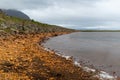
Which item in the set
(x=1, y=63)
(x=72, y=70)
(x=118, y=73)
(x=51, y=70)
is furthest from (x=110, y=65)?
(x=1, y=63)

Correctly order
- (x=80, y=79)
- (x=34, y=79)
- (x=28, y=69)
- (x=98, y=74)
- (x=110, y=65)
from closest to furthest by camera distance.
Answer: (x=34, y=79) < (x=80, y=79) < (x=28, y=69) < (x=98, y=74) < (x=110, y=65)

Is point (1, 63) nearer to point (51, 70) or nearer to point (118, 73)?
point (51, 70)

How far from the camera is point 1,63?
2842 centimetres

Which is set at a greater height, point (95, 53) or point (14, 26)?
point (14, 26)

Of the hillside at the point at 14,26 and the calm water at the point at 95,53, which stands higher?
the hillside at the point at 14,26

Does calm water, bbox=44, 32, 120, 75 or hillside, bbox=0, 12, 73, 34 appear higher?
hillside, bbox=0, 12, 73, 34

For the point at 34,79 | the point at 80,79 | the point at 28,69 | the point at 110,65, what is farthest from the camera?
the point at 110,65

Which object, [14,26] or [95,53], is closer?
[95,53]

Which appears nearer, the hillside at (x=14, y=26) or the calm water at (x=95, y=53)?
the calm water at (x=95, y=53)

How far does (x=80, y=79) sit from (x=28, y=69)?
557cm

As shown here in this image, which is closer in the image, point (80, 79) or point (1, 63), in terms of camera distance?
point (80, 79)

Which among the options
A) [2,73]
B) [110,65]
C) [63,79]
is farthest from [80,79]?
[110,65]

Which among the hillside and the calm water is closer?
the calm water

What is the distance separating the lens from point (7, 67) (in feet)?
88.8
